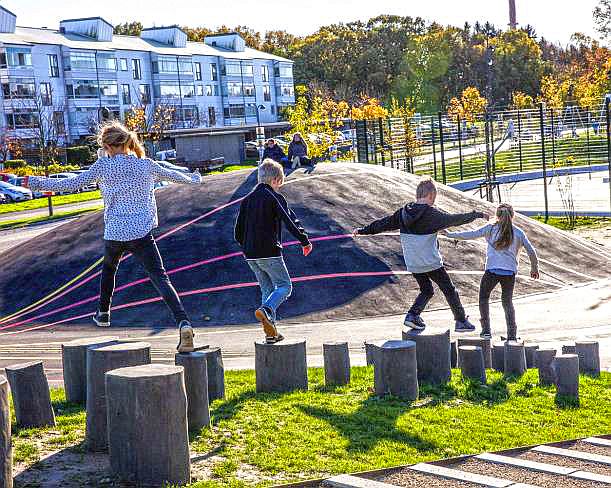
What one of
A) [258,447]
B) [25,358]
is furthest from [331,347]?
[25,358]

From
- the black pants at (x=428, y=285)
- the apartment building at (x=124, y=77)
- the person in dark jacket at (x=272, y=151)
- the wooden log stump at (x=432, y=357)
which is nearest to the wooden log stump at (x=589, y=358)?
the black pants at (x=428, y=285)

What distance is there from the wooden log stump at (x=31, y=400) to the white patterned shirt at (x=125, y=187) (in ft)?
4.68

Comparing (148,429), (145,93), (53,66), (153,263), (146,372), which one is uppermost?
(53,66)

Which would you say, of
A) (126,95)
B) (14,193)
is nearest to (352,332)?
(14,193)

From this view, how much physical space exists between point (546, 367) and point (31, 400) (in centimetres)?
537

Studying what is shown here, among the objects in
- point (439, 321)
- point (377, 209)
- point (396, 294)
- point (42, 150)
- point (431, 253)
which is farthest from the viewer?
point (42, 150)

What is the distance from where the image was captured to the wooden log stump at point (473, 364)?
10367mm

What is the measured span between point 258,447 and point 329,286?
1136 centimetres

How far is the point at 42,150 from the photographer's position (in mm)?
60031

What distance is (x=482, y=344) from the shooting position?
11.2m

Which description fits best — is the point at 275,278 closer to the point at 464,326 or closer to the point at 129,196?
the point at 129,196

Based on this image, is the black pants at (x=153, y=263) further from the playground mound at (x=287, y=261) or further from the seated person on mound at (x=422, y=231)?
the playground mound at (x=287, y=261)

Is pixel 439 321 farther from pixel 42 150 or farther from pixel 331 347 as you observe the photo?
pixel 42 150

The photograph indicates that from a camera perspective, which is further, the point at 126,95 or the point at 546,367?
the point at 126,95
